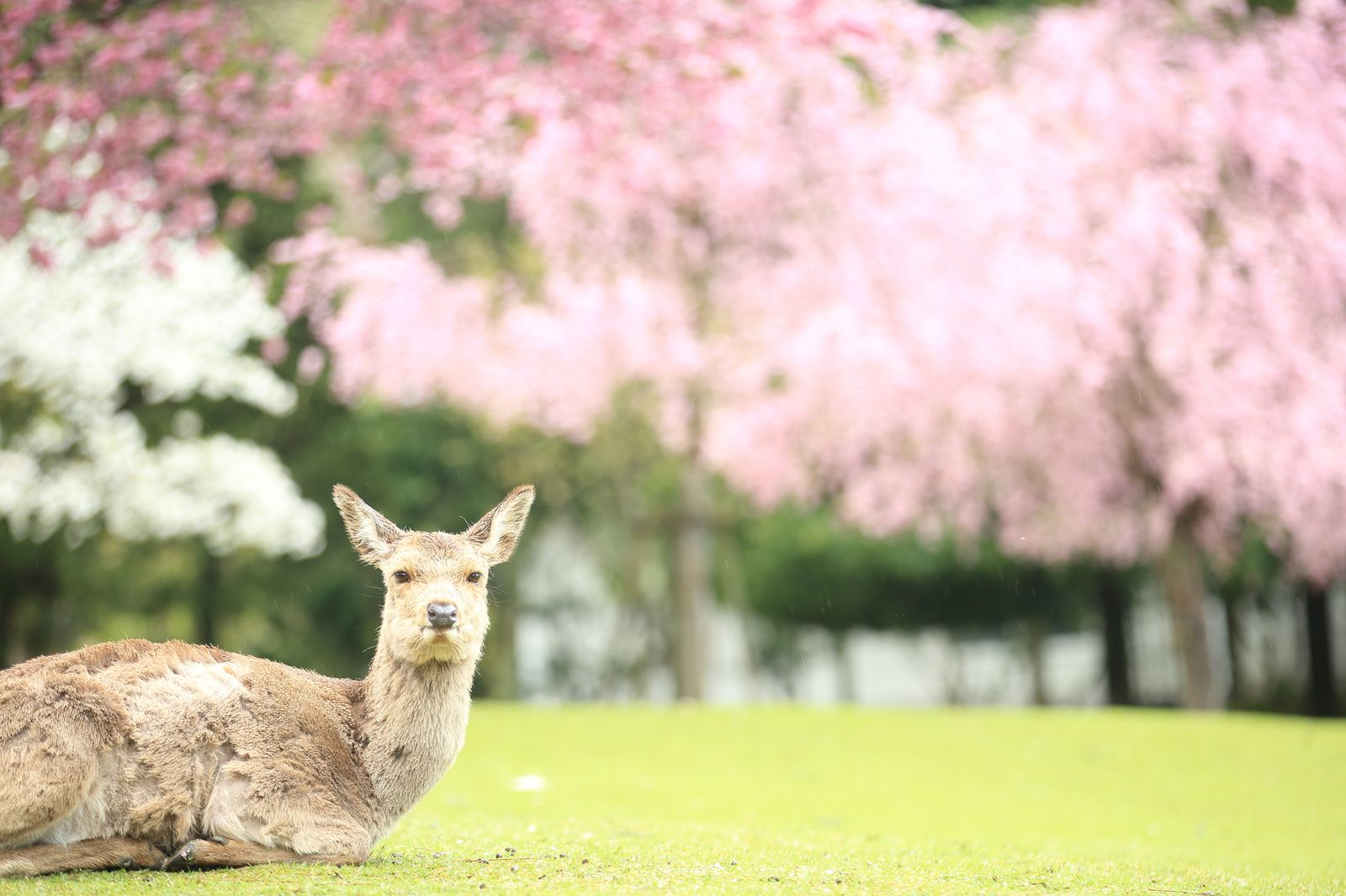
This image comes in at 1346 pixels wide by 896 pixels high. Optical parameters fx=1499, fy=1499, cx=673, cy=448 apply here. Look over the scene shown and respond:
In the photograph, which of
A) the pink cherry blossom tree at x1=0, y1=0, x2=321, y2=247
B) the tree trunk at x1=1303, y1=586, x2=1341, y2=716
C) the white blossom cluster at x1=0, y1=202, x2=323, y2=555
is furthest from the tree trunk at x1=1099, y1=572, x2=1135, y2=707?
the pink cherry blossom tree at x1=0, y1=0, x2=321, y2=247

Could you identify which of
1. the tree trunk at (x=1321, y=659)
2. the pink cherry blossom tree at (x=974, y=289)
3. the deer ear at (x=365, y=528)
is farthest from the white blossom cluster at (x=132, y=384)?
the tree trunk at (x=1321, y=659)

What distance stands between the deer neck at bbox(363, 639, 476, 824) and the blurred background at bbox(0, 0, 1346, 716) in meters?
7.24

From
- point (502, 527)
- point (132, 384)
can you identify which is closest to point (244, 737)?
point (502, 527)

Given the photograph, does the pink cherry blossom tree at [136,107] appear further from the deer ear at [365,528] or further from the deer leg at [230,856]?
the deer leg at [230,856]

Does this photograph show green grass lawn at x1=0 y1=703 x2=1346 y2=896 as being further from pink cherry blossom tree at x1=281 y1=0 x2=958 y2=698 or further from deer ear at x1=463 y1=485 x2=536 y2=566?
pink cherry blossom tree at x1=281 y1=0 x2=958 y2=698

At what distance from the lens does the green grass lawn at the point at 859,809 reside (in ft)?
20.8

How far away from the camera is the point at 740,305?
21.1 m

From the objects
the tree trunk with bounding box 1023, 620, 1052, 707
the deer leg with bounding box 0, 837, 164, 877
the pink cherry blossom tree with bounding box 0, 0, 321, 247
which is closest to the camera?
the deer leg with bounding box 0, 837, 164, 877

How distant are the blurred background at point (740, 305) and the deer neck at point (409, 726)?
7.24 metres

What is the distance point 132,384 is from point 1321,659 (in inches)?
784

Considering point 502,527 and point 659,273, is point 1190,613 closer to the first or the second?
point 659,273

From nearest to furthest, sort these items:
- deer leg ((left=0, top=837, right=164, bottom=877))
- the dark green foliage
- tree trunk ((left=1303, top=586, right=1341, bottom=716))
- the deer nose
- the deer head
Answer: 1. deer leg ((left=0, top=837, right=164, bottom=877))
2. the deer nose
3. the deer head
4. tree trunk ((left=1303, top=586, right=1341, bottom=716))
5. the dark green foliage

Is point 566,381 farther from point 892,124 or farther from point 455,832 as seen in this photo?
point 455,832

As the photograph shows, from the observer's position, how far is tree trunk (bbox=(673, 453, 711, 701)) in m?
20.0
